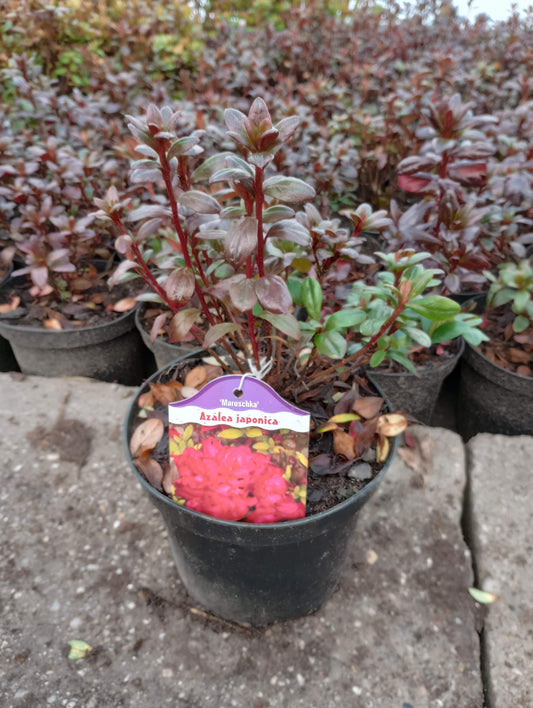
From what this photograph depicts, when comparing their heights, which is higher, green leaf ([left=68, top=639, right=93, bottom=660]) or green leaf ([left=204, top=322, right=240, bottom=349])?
green leaf ([left=204, top=322, right=240, bottom=349])

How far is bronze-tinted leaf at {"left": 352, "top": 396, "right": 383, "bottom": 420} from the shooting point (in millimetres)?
1428

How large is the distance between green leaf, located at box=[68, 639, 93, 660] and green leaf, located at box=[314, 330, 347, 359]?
108 centimetres

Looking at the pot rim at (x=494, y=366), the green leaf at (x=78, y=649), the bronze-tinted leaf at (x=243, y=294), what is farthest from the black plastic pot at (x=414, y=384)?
the green leaf at (x=78, y=649)

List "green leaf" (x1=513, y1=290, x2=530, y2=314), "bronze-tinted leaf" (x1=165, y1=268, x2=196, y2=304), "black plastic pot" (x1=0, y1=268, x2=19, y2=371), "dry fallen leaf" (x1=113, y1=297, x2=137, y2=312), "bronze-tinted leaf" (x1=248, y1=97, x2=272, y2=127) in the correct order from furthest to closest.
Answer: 1. "black plastic pot" (x1=0, y1=268, x2=19, y2=371)
2. "dry fallen leaf" (x1=113, y1=297, x2=137, y2=312)
3. "green leaf" (x1=513, y1=290, x2=530, y2=314)
4. "bronze-tinted leaf" (x1=165, y1=268, x2=196, y2=304)
5. "bronze-tinted leaf" (x1=248, y1=97, x2=272, y2=127)

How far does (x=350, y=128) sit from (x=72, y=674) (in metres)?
2.71

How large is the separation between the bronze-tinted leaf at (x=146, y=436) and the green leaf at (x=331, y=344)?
0.51 meters

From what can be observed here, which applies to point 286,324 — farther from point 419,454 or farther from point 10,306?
point 10,306

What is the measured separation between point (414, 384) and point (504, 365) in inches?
16.2

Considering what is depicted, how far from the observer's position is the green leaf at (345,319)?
1250mm

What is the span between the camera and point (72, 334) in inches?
87.7

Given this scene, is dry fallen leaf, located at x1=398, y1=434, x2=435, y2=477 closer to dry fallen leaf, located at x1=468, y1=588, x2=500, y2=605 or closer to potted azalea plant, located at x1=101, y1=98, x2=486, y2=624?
dry fallen leaf, located at x1=468, y1=588, x2=500, y2=605

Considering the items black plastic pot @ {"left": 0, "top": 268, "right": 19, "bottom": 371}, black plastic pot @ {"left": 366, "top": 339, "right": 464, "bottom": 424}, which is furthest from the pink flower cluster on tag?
black plastic pot @ {"left": 0, "top": 268, "right": 19, "bottom": 371}

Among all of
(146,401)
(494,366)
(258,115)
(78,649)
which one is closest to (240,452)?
(146,401)

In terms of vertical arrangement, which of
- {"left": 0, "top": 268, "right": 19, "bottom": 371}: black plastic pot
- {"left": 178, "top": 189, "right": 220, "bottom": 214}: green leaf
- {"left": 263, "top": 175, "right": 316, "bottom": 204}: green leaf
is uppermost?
{"left": 263, "top": 175, "right": 316, "bottom": 204}: green leaf
